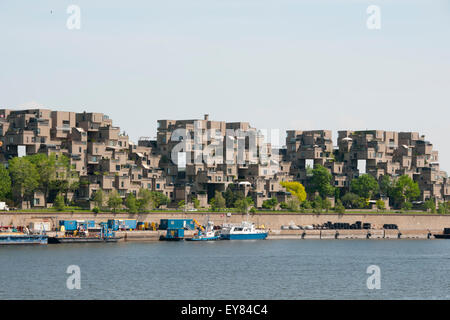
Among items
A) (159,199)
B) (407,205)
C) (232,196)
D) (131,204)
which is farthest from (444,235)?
(131,204)

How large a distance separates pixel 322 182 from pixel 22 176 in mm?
77047

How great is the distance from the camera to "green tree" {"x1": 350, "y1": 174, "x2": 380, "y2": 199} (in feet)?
619

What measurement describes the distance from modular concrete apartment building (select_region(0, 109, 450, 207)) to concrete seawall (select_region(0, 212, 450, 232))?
354 inches

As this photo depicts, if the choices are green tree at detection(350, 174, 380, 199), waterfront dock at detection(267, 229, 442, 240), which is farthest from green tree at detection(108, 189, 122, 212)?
green tree at detection(350, 174, 380, 199)

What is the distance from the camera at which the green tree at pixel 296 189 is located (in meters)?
180

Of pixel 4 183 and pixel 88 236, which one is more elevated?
pixel 4 183

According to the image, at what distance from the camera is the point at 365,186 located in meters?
189

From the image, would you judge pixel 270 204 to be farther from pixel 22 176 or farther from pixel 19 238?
pixel 19 238

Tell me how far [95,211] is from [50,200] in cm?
1208

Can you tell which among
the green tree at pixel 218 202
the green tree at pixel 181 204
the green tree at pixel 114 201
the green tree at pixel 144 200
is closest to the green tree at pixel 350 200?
the green tree at pixel 218 202

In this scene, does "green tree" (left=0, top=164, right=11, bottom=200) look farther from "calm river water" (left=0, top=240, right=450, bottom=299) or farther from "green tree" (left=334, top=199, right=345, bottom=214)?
"green tree" (left=334, top=199, right=345, bottom=214)

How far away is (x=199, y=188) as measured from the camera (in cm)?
16888

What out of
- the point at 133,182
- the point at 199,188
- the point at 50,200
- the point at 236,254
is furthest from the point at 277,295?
the point at 199,188
